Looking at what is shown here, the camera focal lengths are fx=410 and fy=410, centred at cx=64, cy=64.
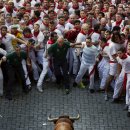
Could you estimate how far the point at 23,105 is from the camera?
11688 mm

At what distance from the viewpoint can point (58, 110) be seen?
37.6 ft

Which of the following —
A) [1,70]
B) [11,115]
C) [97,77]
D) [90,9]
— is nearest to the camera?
[11,115]

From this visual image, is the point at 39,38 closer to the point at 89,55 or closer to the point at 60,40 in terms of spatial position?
the point at 60,40

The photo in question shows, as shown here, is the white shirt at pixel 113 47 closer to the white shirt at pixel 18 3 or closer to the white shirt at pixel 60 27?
the white shirt at pixel 60 27

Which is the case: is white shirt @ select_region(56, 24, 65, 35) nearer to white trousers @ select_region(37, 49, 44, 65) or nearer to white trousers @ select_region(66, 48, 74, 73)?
white trousers @ select_region(66, 48, 74, 73)

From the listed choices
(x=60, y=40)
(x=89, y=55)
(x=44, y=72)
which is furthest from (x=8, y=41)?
(x=89, y=55)

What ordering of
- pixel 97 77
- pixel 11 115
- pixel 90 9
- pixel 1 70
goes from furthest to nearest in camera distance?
1. pixel 90 9
2. pixel 97 77
3. pixel 1 70
4. pixel 11 115

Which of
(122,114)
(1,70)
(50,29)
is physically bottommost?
(122,114)

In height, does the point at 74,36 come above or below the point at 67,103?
above

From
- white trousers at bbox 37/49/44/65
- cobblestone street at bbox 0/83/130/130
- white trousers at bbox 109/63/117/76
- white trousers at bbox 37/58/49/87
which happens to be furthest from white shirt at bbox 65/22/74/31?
white trousers at bbox 109/63/117/76

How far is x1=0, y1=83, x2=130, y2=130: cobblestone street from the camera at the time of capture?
1086cm

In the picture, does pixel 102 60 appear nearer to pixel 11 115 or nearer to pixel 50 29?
pixel 50 29

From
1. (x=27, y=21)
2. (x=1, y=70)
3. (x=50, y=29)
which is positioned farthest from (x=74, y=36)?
(x=1, y=70)

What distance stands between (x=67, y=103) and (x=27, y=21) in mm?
3174
